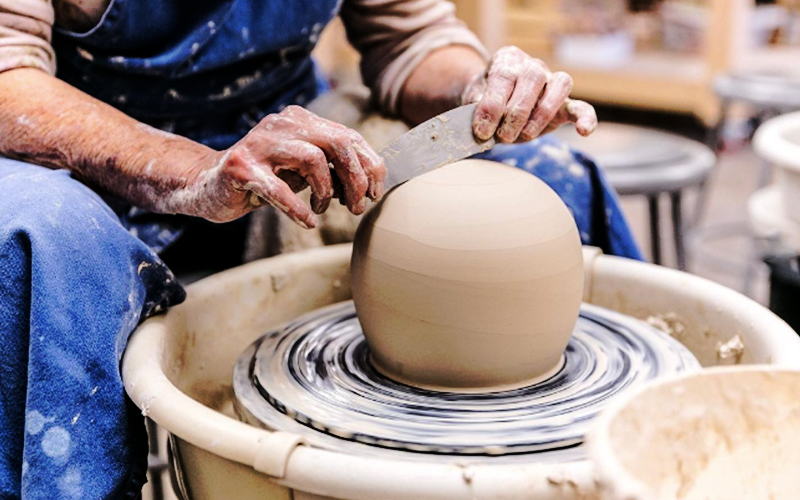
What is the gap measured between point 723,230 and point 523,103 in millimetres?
2084

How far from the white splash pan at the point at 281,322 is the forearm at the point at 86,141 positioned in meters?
0.16

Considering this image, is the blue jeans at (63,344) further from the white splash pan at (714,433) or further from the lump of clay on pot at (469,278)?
the white splash pan at (714,433)

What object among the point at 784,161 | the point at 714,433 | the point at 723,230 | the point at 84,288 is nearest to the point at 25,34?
the point at 84,288

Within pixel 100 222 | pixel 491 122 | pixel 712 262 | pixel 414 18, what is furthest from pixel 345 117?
pixel 712 262

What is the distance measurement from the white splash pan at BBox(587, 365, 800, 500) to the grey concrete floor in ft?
5.73

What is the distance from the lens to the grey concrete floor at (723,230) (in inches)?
104

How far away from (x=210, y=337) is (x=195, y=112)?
1.12ft

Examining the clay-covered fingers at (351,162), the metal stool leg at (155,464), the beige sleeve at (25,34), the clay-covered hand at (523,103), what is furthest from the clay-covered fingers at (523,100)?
the metal stool leg at (155,464)

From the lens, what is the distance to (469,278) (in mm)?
894

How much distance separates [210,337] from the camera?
113 centimetres

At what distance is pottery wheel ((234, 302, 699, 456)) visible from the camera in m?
0.83

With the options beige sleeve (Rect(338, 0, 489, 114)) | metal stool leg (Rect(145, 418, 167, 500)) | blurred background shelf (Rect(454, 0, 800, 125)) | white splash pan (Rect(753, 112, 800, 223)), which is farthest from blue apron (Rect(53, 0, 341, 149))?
blurred background shelf (Rect(454, 0, 800, 125))

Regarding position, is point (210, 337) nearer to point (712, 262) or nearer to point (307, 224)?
point (307, 224)

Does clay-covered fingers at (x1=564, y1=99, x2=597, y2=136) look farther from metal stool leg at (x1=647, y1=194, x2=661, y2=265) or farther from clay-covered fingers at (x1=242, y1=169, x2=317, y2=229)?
metal stool leg at (x1=647, y1=194, x2=661, y2=265)
